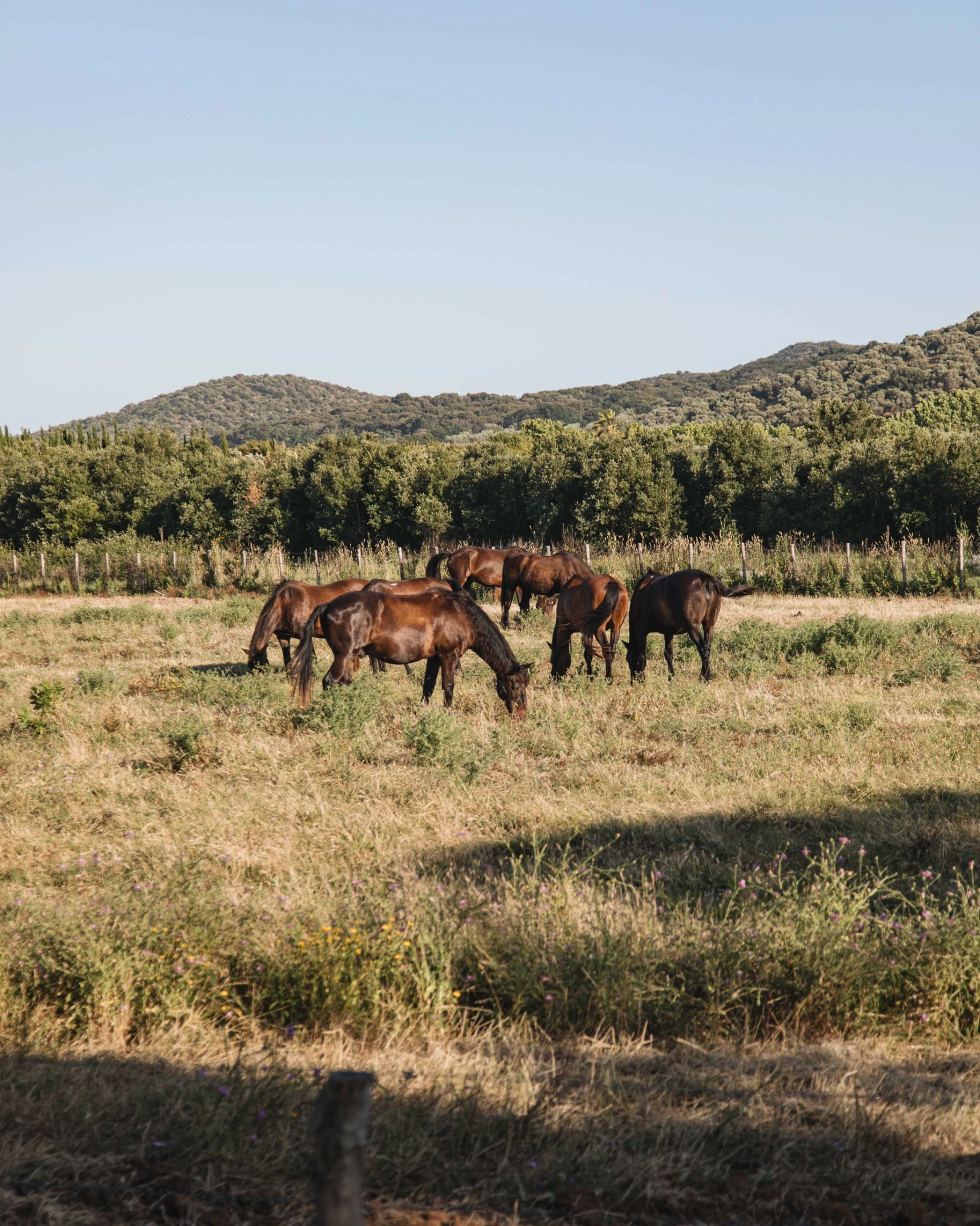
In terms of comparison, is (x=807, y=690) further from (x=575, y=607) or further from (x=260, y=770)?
(x=260, y=770)

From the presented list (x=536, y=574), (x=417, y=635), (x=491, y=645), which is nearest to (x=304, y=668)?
(x=417, y=635)

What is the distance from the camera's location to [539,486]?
36844mm

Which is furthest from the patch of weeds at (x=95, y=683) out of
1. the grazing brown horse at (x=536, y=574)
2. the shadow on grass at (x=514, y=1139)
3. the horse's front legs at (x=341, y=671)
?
the shadow on grass at (x=514, y=1139)

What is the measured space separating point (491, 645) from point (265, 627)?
377cm

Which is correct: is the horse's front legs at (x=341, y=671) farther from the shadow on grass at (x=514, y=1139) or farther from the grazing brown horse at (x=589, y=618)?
the shadow on grass at (x=514, y=1139)

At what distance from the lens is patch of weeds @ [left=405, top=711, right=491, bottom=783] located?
8.30 meters

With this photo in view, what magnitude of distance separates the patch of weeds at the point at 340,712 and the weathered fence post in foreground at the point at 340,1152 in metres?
7.66

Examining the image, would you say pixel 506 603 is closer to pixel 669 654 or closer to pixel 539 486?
pixel 669 654

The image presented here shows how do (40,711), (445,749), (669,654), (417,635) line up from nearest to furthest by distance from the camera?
(445,749)
(40,711)
(417,635)
(669,654)

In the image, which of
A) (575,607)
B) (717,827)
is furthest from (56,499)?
(717,827)

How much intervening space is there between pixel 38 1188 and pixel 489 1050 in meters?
1.72

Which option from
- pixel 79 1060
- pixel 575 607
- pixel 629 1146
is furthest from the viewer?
pixel 575 607

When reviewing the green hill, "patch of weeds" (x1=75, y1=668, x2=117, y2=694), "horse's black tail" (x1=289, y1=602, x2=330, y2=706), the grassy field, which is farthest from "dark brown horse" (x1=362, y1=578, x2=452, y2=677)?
the green hill

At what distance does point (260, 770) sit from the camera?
8.25m
